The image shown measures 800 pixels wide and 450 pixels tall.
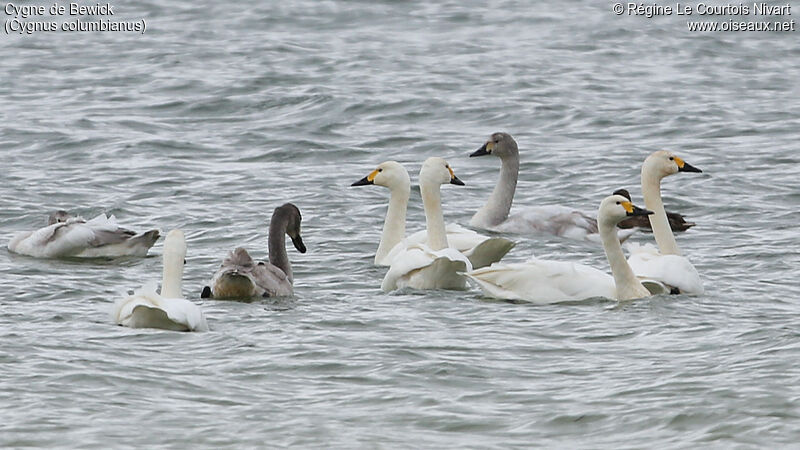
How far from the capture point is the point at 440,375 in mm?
8766

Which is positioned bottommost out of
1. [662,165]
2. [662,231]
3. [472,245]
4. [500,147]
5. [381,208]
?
[381,208]

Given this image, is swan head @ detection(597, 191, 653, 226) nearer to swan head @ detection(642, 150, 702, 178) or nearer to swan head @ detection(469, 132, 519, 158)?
swan head @ detection(642, 150, 702, 178)

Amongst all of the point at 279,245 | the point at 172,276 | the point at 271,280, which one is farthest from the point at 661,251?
the point at 172,276

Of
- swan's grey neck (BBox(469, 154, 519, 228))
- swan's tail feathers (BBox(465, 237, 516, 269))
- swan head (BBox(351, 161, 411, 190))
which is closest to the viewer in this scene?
swan's tail feathers (BBox(465, 237, 516, 269))

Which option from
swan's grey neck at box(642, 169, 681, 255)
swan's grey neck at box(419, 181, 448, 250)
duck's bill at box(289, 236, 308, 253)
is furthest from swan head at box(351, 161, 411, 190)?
swan's grey neck at box(642, 169, 681, 255)

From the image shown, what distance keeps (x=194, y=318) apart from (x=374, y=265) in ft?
10.3

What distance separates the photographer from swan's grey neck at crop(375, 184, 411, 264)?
1256cm

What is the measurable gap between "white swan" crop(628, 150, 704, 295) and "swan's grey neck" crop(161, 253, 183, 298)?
3.09 meters

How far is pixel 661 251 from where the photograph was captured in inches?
475

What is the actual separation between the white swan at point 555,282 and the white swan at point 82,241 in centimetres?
302

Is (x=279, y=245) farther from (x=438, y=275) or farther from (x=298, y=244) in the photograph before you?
(x=438, y=275)

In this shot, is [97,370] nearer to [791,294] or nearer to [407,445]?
[407,445]

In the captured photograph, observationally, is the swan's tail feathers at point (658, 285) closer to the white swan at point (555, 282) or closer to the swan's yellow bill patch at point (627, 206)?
the white swan at point (555, 282)

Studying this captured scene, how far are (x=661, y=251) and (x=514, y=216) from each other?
2240mm
